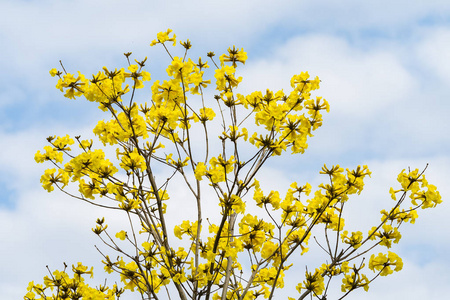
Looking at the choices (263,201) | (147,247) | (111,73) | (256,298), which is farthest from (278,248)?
(111,73)

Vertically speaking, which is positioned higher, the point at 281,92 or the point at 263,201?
the point at 281,92

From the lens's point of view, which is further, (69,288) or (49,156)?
(69,288)

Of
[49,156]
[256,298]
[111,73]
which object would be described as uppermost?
[111,73]

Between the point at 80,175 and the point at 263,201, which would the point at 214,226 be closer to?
the point at 263,201

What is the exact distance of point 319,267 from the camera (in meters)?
4.94

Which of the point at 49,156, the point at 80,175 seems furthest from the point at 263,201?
the point at 49,156

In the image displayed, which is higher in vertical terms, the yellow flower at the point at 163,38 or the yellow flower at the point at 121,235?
the yellow flower at the point at 163,38

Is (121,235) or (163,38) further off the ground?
(163,38)

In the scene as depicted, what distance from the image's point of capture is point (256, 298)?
5.24m

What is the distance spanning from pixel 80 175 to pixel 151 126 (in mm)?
812

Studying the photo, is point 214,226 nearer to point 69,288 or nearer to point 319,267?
point 319,267

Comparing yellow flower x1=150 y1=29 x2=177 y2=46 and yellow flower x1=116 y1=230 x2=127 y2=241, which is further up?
yellow flower x1=150 y1=29 x2=177 y2=46

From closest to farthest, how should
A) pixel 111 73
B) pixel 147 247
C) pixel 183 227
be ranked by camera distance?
pixel 111 73
pixel 147 247
pixel 183 227

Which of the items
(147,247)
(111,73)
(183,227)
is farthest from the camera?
(183,227)
